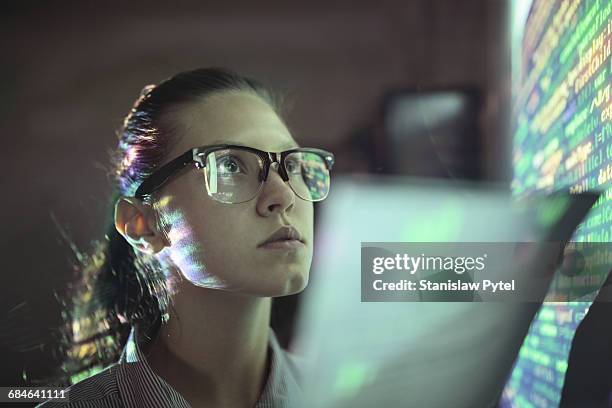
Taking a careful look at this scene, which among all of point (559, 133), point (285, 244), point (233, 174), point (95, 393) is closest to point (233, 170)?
point (233, 174)

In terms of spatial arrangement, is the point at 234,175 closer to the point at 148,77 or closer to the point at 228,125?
the point at 228,125

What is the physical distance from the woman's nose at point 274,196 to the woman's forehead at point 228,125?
77 millimetres

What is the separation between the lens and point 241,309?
1.62 m

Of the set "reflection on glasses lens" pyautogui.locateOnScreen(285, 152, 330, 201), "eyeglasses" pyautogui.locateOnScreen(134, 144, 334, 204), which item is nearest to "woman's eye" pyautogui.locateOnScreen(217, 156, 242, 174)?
"eyeglasses" pyautogui.locateOnScreen(134, 144, 334, 204)

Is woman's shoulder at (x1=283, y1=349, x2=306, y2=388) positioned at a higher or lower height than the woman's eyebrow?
lower

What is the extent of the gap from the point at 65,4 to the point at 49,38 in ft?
0.33

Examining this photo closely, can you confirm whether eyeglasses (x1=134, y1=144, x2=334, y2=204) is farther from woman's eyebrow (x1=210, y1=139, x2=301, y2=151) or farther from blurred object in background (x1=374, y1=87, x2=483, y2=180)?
blurred object in background (x1=374, y1=87, x2=483, y2=180)

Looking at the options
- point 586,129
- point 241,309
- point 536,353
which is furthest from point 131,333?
point 586,129

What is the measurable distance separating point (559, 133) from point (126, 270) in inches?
46.0

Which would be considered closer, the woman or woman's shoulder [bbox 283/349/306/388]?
the woman

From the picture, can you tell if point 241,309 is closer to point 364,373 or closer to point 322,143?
point 364,373

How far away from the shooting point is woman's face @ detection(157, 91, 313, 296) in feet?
5.12

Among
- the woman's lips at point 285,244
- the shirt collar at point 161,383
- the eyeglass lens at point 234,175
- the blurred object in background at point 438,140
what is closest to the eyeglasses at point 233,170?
the eyeglass lens at point 234,175

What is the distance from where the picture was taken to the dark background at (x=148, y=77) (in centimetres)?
167
